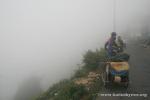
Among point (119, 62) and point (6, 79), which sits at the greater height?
point (119, 62)

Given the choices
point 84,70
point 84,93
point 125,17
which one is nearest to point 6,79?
point 125,17

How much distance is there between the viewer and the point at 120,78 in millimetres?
8625

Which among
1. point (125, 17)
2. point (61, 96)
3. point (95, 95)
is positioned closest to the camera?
point (95, 95)

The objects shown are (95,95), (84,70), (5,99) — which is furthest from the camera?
(5,99)

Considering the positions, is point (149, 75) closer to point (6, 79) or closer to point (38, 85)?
point (38, 85)

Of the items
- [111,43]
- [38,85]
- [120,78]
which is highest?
[111,43]

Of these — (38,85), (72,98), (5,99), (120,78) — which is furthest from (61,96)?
(5,99)

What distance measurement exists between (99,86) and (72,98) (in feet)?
4.33

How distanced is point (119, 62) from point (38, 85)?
92.8 ft

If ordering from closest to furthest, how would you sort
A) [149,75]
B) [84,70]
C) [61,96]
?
[61,96] < [149,75] < [84,70]

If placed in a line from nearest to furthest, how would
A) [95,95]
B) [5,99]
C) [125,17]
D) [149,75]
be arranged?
[95,95]
[149,75]
[5,99]
[125,17]

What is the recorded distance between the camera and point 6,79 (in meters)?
53.5

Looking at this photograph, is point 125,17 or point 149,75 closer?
point 149,75

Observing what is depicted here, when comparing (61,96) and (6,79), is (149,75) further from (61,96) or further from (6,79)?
(6,79)
